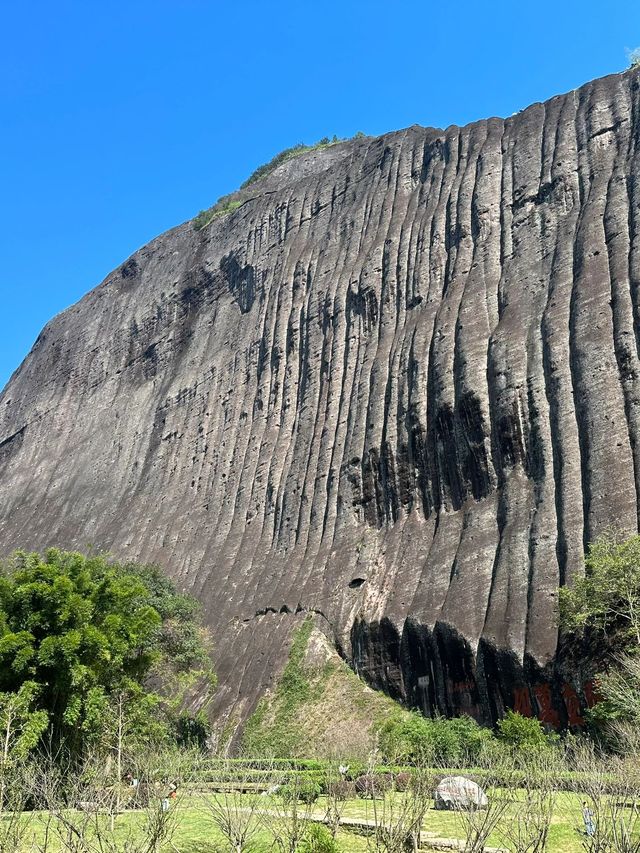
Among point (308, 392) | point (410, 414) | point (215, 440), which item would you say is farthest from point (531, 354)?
point (215, 440)

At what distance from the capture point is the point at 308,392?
39.1m

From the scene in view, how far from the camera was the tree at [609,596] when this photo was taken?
769 inches

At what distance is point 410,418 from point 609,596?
13.5m

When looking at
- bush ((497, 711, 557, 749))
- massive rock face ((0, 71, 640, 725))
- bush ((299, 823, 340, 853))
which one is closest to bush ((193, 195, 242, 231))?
massive rock face ((0, 71, 640, 725))

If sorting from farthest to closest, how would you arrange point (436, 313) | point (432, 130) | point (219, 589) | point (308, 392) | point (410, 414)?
1. point (432, 130)
2. point (308, 392)
3. point (219, 589)
4. point (436, 313)
5. point (410, 414)

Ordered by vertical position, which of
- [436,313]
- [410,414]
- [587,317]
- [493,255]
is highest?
[493,255]

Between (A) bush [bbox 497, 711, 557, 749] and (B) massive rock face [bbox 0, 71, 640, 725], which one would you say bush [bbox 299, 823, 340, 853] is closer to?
(A) bush [bbox 497, 711, 557, 749]

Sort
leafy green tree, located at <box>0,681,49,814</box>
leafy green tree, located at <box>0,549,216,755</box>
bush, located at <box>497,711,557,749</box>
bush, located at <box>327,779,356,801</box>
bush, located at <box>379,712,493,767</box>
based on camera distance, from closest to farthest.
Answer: bush, located at <box>327,779,356,801</box> → leafy green tree, located at <box>0,681,49,814</box> → leafy green tree, located at <box>0,549,216,755</box> → bush, located at <box>497,711,557,749</box> → bush, located at <box>379,712,493,767</box>

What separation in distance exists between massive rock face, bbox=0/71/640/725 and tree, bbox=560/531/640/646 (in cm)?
163

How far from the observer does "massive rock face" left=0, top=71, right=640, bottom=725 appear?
24.6 meters

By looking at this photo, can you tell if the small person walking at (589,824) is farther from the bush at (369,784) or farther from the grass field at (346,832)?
the bush at (369,784)

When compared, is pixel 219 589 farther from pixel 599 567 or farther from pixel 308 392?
pixel 599 567

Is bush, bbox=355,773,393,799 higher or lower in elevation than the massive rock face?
lower

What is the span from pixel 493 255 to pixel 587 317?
307 inches
